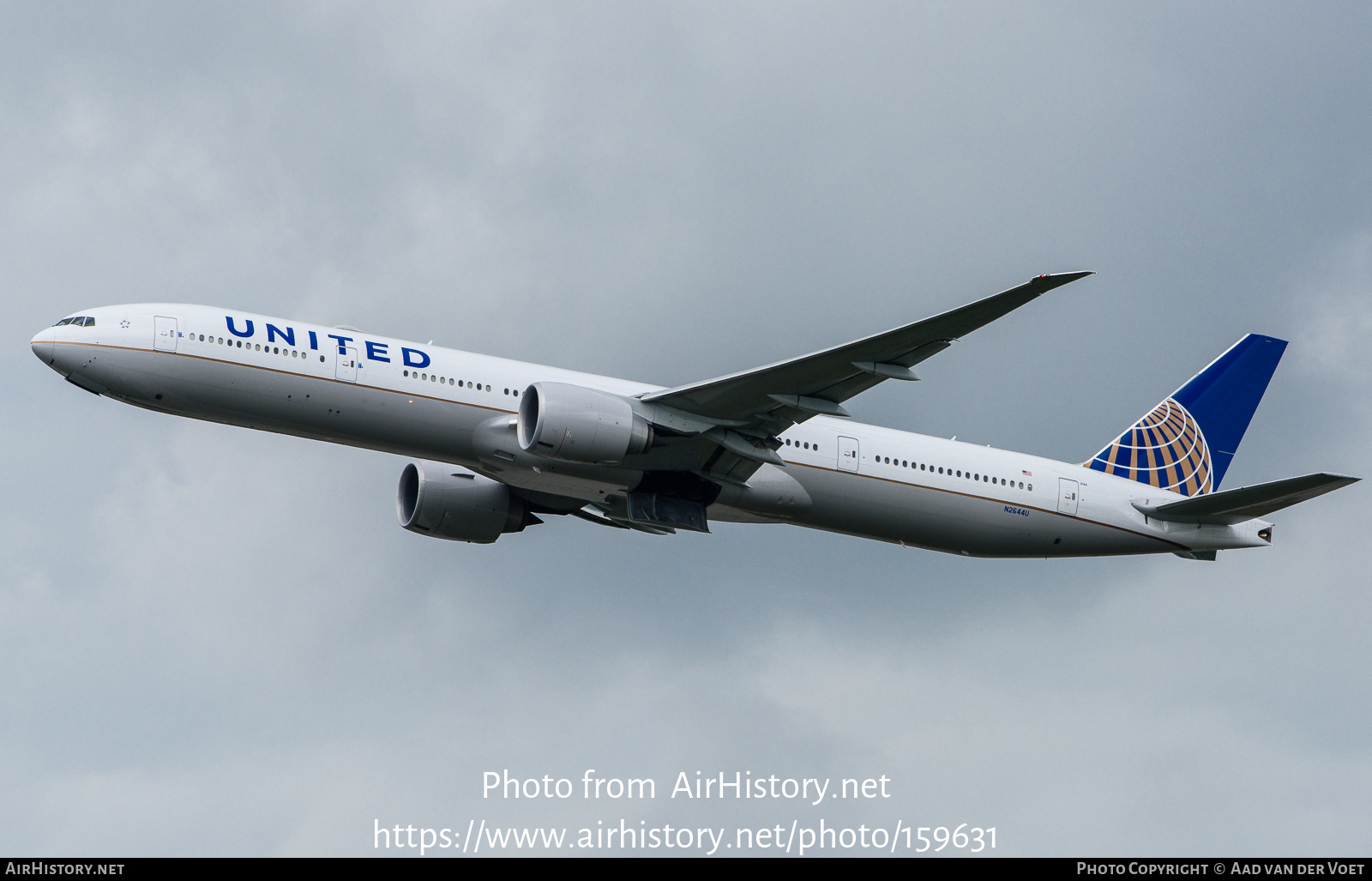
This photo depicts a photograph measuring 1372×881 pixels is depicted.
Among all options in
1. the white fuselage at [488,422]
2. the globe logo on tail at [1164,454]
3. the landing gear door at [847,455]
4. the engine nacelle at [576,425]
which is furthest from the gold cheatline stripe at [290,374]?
the globe logo on tail at [1164,454]

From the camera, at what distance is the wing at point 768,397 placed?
3303 cm

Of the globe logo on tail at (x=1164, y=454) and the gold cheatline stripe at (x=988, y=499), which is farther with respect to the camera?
the globe logo on tail at (x=1164, y=454)

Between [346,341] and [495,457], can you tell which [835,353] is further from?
[346,341]

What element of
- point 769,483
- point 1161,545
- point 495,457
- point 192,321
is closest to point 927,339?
point 769,483

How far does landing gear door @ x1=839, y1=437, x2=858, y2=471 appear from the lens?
38688 millimetres

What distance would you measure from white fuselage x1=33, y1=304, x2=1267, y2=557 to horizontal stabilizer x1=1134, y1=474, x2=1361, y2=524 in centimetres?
43

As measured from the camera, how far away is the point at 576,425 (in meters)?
34.5

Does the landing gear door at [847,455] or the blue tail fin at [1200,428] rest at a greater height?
the blue tail fin at [1200,428]

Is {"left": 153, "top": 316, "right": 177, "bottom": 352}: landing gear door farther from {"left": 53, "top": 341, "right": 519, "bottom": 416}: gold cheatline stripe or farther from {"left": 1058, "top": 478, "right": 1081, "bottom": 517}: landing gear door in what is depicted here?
{"left": 1058, "top": 478, "right": 1081, "bottom": 517}: landing gear door

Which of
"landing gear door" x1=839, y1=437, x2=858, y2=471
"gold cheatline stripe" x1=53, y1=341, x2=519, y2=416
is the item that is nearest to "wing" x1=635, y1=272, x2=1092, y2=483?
"landing gear door" x1=839, y1=437, x2=858, y2=471

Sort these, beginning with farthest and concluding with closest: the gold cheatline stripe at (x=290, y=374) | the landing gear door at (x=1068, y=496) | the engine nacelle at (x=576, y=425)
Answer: the landing gear door at (x=1068, y=496) → the engine nacelle at (x=576, y=425) → the gold cheatline stripe at (x=290, y=374)

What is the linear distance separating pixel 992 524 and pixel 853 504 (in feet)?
14.2

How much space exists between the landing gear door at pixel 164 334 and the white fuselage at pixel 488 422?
0.13 ft

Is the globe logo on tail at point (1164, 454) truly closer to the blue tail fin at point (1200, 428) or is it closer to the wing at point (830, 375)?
the blue tail fin at point (1200, 428)
